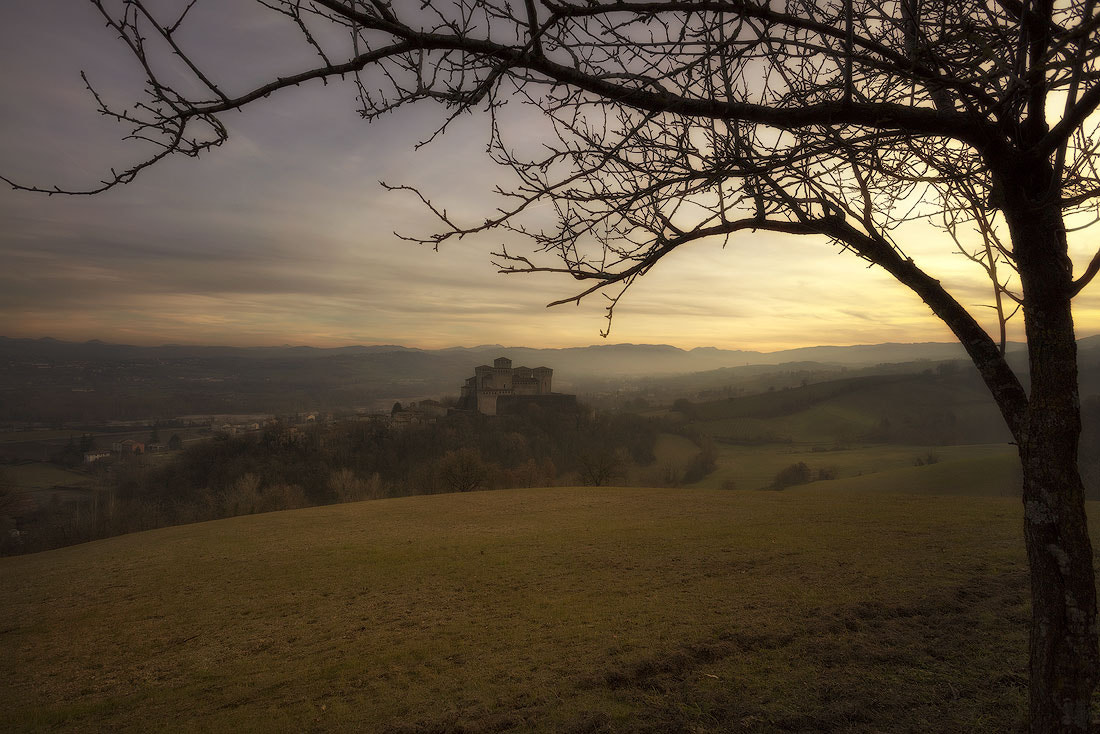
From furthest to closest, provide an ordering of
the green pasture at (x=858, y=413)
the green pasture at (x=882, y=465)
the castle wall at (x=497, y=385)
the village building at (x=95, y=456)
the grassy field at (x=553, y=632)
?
the green pasture at (x=858, y=413) → the castle wall at (x=497, y=385) → the village building at (x=95, y=456) → the green pasture at (x=882, y=465) → the grassy field at (x=553, y=632)

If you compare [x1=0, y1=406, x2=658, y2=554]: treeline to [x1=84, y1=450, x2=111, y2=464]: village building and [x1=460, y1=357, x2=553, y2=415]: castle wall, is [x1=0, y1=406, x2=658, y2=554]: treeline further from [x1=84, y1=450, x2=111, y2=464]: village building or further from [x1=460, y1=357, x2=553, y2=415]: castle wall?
[x1=84, y1=450, x2=111, y2=464]: village building

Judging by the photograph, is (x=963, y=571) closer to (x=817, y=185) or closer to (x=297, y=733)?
(x=817, y=185)

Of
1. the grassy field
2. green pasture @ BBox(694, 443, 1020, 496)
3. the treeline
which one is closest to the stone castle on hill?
the treeline

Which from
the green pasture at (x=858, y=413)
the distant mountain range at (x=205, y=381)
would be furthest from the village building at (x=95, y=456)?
the green pasture at (x=858, y=413)

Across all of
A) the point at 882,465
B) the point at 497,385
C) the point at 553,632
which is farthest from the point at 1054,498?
the point at 497,385

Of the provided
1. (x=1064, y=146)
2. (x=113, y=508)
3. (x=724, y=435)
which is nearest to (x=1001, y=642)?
(x=1064, y=146)

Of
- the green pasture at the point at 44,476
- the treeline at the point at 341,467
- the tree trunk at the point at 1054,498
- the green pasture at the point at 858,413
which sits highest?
the tree trunk at the point at 1054,498

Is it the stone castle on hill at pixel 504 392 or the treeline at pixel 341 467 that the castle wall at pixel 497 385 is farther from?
the treeline at pixel 341 467

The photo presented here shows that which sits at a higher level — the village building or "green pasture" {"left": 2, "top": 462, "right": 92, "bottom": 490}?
the village building

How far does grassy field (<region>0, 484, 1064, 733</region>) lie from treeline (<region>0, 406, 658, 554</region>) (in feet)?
74.8

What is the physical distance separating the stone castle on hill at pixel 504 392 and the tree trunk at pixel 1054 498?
6754 centimetres

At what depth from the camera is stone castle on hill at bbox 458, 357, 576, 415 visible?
231ft

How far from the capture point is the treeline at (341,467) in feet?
123

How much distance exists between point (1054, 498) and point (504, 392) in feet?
228
